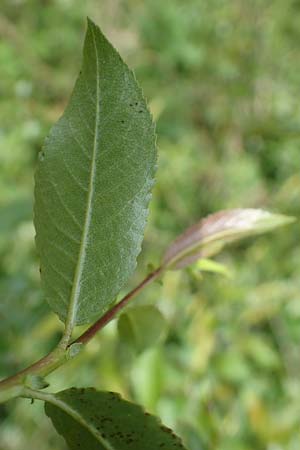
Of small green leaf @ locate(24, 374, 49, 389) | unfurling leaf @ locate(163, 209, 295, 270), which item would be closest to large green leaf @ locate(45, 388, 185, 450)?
small green leaf @ locate(24, 374, 49, 389)

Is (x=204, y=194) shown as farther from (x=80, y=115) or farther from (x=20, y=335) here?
(x=80, y=115)

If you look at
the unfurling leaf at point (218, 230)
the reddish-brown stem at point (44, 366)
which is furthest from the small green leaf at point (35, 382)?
the unfurling leaf at point (218, 230)

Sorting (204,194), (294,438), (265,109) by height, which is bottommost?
(294,438)

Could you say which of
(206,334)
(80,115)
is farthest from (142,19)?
(80,115)

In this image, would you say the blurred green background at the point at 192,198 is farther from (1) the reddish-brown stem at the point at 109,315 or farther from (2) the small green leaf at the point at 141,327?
A: (1) the reddish-brown stem at the point at 109,315

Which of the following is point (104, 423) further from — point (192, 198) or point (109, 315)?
point (192, 198)

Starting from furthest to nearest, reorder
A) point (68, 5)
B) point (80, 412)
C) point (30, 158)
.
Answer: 1. point (68, 5)
2. point (30, 158)
3. point (80, 412)

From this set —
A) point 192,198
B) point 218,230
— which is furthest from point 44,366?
point 192,198

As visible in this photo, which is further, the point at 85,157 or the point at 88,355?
the point at 88,355
